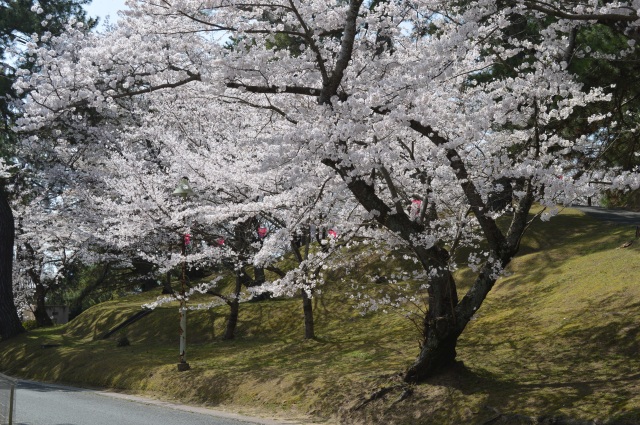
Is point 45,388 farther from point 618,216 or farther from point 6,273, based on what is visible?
point 618,216

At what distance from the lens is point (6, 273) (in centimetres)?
2839

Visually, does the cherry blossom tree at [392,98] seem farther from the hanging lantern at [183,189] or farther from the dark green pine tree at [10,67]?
the dark green pine tree at [10,67]

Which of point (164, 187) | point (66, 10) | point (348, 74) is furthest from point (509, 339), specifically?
point (66, 10)

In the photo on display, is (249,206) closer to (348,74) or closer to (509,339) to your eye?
(348,74)

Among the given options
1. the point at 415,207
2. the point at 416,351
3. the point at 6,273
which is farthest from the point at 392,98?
the point at 6,273

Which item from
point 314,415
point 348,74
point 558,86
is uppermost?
point 348,74

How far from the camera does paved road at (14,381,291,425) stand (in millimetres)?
11336

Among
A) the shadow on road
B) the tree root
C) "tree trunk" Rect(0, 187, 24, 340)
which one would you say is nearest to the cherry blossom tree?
the tree root

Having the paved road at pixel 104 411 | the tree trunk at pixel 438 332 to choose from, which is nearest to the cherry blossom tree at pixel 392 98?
the tree trunk at pixel 438 332

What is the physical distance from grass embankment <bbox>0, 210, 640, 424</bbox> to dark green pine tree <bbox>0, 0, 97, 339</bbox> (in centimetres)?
475

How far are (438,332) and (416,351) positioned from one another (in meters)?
3.26

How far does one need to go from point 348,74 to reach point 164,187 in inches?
387

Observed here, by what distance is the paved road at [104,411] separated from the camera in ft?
37.2

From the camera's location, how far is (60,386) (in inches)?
713
